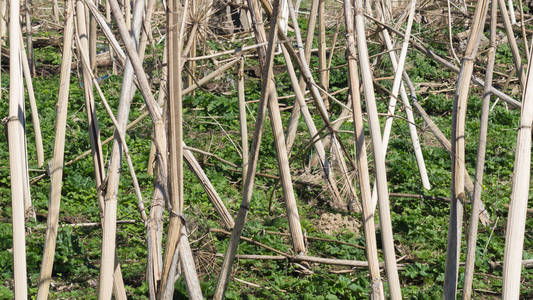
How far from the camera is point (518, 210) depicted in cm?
141

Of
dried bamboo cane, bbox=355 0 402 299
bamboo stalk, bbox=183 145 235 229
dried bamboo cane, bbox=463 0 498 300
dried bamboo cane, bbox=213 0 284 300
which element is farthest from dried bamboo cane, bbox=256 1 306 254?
dried bamboo cane, bbox=463 0 498 300

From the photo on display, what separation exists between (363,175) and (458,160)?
0.31m

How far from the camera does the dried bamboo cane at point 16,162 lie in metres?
1.63

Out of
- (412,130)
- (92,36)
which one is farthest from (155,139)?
(92,36)

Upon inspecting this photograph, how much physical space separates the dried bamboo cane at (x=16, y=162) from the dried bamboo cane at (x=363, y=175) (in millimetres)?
934

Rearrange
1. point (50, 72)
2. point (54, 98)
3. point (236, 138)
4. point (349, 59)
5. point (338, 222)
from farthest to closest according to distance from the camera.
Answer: point (50, 72) < point (54, 98) < point (236, 138) < point (338, 222) < point (349, 59)

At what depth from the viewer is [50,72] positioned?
8.77m

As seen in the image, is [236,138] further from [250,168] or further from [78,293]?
[250,168]

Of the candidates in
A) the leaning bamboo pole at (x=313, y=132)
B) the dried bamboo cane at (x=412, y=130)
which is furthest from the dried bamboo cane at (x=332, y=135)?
the dried bamboo cane at (x=412, y=130)

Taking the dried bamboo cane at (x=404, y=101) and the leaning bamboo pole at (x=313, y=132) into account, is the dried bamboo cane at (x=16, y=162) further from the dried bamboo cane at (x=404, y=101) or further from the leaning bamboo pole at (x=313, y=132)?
the leaning bamboo pole at (x=313, y=132)

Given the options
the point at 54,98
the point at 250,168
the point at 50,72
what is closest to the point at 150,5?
the point at 250,168

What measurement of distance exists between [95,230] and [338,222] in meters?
1.82

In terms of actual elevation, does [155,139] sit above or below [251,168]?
above

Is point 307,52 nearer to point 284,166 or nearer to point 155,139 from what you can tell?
point 284,166
